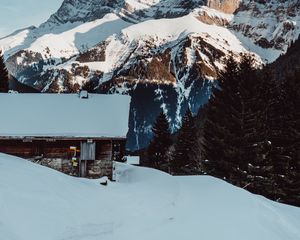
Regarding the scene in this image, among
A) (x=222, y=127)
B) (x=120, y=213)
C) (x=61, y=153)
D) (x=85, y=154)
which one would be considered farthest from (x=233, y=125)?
(x=120, y=213)

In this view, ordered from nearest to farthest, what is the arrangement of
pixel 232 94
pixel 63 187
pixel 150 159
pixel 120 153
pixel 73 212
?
1. pixel 73 212
2. pixel 63 187
3. pixel 232 94
4. pixel 120 153
5. pixel 150 159

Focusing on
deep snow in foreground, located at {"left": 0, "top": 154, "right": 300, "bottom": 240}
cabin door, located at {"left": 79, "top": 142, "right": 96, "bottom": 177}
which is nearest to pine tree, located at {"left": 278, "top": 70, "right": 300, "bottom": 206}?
deep snow in foreground, located at {"left": 0, "top": 154, "right": 300, "bottom": 240}

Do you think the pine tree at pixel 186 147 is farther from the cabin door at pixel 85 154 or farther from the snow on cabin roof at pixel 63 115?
the cabin door at pixel 85 154

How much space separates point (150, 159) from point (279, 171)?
35.1 metres

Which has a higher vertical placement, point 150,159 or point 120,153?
point 120,153

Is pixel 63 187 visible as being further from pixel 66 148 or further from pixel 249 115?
pixel 249 115

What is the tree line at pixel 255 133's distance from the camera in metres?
28.9

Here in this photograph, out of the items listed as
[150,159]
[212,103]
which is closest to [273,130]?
[212,103]

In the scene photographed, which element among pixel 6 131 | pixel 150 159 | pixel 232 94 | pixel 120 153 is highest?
pixel 232 94

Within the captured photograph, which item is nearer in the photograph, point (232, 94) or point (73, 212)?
point (73, 212)

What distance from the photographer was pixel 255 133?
29.5 m

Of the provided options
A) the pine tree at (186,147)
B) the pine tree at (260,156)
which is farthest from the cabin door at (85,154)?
the pine tree at (186,147)

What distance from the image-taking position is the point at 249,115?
29.8m

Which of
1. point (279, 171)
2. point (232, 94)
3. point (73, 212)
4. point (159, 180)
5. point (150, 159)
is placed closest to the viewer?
point (73, 212)
